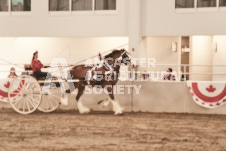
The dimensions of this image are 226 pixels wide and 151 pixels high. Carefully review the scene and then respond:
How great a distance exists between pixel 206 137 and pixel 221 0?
966 centimetres

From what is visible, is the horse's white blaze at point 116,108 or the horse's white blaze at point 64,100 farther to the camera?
the horse's white blaze at point 64,100

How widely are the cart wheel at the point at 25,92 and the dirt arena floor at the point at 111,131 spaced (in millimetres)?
343

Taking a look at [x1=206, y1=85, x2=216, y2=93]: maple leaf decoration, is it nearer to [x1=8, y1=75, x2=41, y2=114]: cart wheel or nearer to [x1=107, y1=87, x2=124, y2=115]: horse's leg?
[x1=107, y1=87, x2=124, y2=115]: horse's leg

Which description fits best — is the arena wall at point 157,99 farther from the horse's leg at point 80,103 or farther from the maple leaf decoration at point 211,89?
the horse's leg at point 80,103

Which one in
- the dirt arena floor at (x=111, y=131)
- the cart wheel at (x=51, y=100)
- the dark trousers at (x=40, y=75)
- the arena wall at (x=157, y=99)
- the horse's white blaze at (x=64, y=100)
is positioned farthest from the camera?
the cart wheel at (x=51, y=100)

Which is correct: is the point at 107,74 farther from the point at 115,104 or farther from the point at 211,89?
the point at 211,89

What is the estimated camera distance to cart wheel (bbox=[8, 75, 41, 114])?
15927 mm

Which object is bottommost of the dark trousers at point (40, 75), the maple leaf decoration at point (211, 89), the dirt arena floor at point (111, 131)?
the dirt arena floor at point (111, 131)

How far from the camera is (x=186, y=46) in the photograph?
25.2 meters

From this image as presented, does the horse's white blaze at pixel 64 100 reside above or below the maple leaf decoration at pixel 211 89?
below

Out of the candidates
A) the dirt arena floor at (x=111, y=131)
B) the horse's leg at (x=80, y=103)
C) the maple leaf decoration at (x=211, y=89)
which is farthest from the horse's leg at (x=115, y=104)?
the maple leaf decoration at (x=211, y=89)

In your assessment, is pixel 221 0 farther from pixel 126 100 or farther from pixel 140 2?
pixel 126 100

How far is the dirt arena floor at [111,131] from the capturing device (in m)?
10.9

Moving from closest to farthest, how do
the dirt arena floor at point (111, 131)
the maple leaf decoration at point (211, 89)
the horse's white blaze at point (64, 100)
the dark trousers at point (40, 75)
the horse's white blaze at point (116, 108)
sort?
the dirt arena floor at point (111, 131)
the horse's white blaze at point (116, 108)
the horse's white blaze at point (64, 100)
the dark trousers at point (40, 75)
the maple leaf decoration at point (211, 89)
